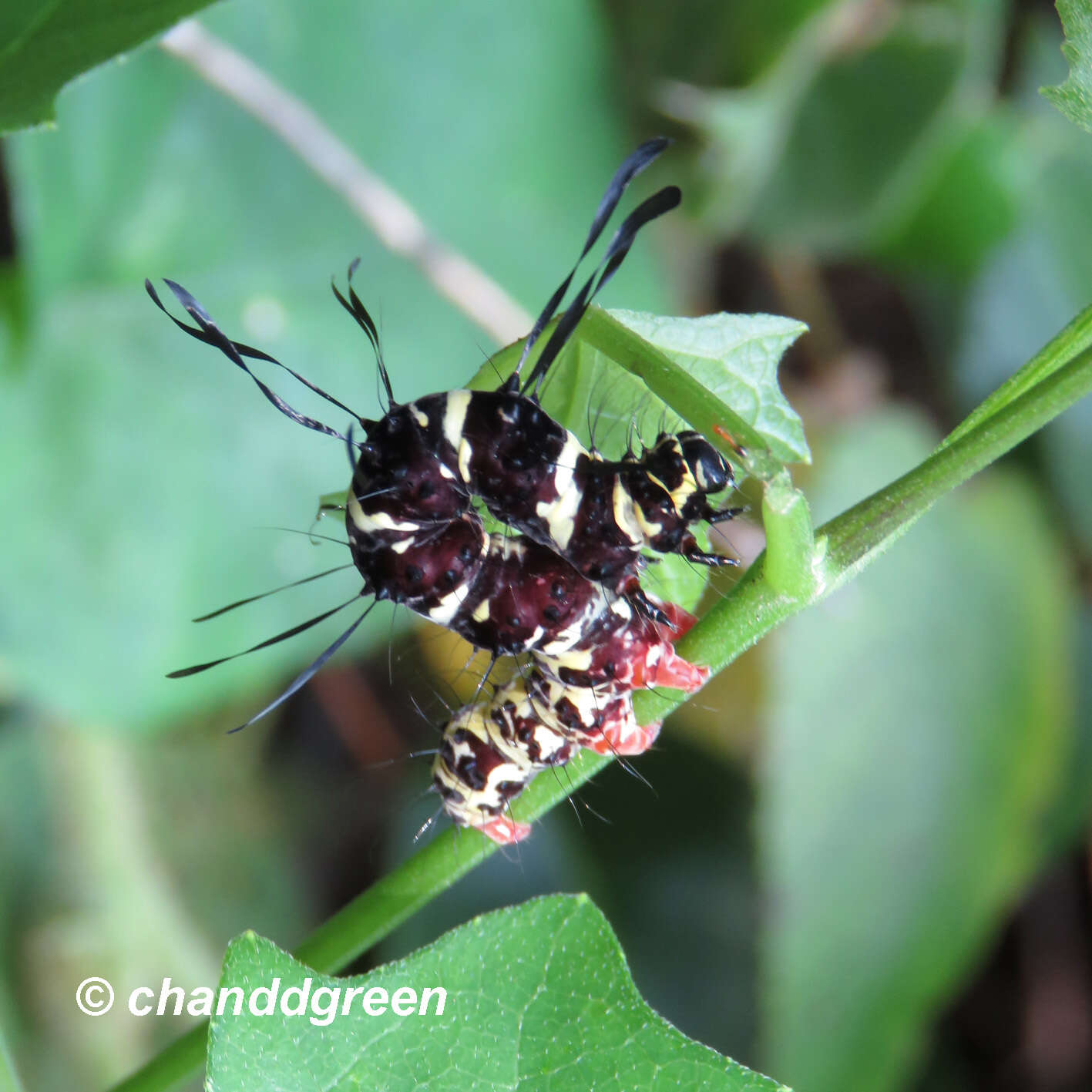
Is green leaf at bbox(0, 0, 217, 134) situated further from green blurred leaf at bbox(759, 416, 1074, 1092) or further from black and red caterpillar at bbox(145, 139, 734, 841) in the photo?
green blurred leaf at bbox(759, 416, 1074, 1092)

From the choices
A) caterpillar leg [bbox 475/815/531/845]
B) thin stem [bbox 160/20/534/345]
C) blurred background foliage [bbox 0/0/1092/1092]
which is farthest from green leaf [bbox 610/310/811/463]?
thin stem [bbox 160/20/534/345]

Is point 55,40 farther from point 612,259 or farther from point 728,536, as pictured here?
point 728,536

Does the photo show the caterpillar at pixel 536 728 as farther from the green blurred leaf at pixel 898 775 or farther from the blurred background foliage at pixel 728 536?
the green blurred leaf at pixel 898 775

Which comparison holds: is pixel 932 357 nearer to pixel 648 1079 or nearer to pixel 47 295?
pixel 47 295

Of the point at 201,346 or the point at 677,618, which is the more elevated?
the point at 201,346

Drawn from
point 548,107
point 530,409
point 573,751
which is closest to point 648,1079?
point 573,751

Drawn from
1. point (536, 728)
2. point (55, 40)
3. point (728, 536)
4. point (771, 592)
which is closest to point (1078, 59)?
point (771, 592)
